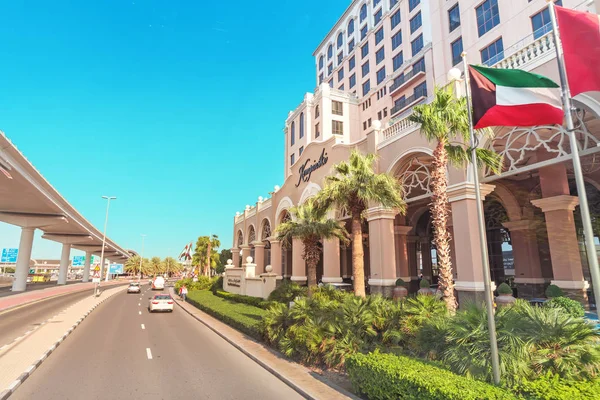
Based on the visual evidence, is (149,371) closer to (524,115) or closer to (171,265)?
(524,115)

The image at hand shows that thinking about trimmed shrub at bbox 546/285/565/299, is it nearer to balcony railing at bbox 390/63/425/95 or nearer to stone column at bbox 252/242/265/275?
stone column at bbox 252/242/265/275

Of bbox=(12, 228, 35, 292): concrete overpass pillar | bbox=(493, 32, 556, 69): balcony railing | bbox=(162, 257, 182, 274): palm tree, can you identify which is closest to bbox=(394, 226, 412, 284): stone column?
bbox=(493, 32, 556, 69): balcony railing

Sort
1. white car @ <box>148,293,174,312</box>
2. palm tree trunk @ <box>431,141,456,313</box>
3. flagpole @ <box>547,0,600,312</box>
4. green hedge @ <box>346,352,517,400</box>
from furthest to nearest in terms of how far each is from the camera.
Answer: white car @ <box>148,293,174,312</box>, palm tree trunk @ <box>431,141,456,313</box>, green hedge @ <box>346,352,517,400</box>, flagpole @ <box>547,0,600,312</box>

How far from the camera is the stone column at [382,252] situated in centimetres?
2039

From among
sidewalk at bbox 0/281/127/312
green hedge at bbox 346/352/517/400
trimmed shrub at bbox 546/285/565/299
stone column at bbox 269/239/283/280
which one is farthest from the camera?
stone column at bbox 269/239/283/280

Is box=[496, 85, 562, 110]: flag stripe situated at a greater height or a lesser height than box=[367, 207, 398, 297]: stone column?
greater

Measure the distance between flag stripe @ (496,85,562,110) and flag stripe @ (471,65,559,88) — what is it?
88 millimetres

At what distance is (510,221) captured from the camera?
77.4ft

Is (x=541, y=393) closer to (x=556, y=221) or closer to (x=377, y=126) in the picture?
(x=556, y=221)

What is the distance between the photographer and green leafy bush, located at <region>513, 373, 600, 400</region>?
5535 mm

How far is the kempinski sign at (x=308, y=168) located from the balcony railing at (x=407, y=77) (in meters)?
18.3

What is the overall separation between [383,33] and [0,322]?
4946 cm

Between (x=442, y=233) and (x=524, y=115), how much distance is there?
6.62 metres

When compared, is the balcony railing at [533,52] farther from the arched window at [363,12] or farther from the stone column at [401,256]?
the arched window at [363,12]
